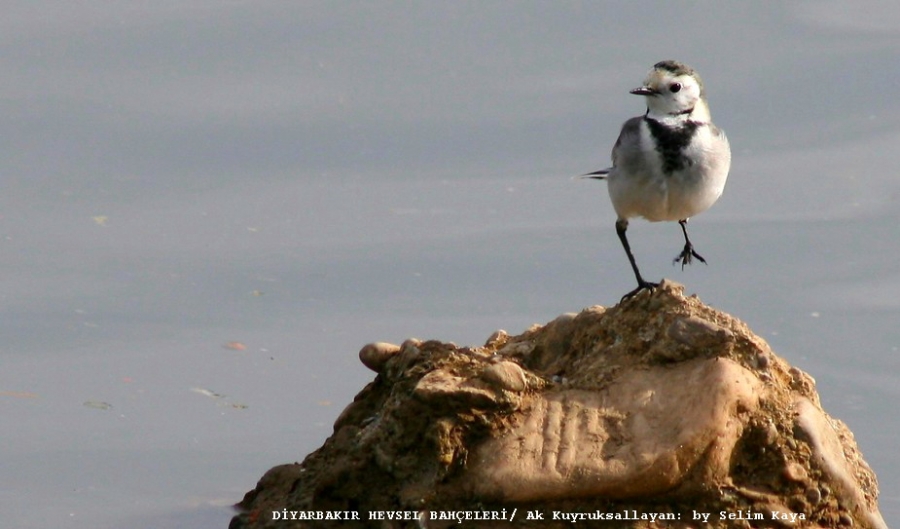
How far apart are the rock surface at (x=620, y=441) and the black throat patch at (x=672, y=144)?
37.4 inches

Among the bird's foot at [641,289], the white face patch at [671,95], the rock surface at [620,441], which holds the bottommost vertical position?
the rock surface at [620,441]

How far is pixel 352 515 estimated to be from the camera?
717cm

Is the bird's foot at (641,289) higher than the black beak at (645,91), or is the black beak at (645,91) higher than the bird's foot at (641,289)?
the black beak at (645,91)

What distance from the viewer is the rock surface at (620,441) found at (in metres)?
6.89

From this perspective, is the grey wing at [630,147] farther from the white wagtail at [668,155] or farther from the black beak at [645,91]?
the black beak at [645,91]

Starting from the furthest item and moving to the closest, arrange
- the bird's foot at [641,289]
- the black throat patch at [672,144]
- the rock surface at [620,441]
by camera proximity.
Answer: the black throat patch at [672,144]
the bird's foot at [641,289]
the rock surface at [620,441]

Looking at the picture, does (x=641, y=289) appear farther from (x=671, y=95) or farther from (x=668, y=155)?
(x=671, y=95)

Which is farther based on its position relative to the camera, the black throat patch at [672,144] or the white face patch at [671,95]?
the white face patch at [671,95]

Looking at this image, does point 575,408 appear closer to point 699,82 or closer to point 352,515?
point 352,515

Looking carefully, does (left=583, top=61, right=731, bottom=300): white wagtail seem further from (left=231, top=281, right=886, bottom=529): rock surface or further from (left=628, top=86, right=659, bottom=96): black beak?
(left=231, top=281, right=886, bottom=529): rock surface

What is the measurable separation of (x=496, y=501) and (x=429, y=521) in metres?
0.30

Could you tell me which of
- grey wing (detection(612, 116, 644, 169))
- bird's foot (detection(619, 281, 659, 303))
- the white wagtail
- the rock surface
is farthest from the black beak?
the rock surface

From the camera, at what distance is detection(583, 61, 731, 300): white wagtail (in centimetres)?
828

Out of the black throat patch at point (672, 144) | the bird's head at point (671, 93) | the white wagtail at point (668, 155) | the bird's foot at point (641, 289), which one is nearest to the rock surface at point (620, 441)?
the bird's foot at point (641, 289)
